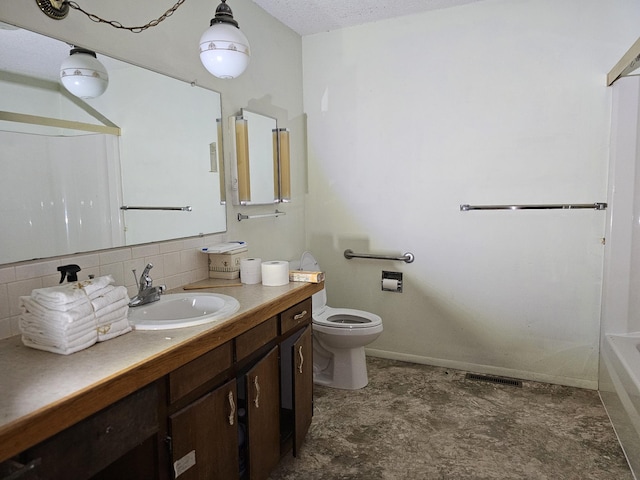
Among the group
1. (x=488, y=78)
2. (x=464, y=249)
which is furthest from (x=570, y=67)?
(x=464, y=249)

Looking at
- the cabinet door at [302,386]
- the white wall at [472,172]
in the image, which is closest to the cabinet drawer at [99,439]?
the cabinet door at [302,386]

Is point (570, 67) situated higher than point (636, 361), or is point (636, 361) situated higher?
point (570, 67)

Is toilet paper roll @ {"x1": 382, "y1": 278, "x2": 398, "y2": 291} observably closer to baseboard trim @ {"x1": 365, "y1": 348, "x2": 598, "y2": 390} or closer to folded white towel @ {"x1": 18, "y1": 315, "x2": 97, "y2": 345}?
baseboard trim @ {"x1": 365, "y1": 348, "x2": 598, "y2": 390}

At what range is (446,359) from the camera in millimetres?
3053

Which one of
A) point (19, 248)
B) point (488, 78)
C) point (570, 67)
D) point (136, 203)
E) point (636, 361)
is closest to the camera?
point (19, 248)

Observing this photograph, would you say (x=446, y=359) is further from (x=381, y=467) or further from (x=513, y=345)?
(x=381, y=467)

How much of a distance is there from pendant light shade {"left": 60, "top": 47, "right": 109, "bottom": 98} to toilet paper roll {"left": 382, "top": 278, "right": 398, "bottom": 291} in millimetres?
2124

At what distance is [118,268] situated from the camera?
1.76 metres

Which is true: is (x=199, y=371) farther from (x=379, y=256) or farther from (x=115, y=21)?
(x=379, y=256)

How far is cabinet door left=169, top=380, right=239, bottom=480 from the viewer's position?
4.14 feet

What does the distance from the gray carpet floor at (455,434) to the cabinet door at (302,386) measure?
15 centimetres

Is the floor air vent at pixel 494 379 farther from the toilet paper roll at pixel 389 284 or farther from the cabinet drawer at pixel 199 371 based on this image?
the cabinet drawer at pixel 199 371

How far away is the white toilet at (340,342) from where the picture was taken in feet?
8.56

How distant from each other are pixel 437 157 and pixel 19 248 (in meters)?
2.41
